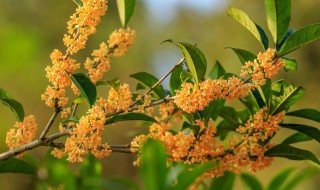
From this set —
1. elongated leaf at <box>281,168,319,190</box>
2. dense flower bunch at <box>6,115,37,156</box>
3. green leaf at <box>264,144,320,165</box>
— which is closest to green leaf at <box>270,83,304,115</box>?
green leaf at <box>264,144,320,165</box>

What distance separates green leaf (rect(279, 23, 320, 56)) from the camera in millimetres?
1574

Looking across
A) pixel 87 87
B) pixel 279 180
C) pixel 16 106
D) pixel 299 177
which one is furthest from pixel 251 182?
pixel 16 106

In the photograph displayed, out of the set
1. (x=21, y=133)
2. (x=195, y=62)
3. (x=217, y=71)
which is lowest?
(x=21, y=133)

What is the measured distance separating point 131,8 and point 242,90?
1.81ft

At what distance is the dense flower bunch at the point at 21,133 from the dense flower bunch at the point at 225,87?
56cm

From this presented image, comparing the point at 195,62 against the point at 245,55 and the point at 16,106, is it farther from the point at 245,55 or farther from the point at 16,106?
the point at 16,106

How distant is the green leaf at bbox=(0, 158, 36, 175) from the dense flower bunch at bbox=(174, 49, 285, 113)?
569 mm

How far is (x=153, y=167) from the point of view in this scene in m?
0.79

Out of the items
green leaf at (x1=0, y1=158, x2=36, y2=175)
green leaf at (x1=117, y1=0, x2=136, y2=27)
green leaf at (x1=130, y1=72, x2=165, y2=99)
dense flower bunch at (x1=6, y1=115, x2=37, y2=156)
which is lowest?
green leaf at (x1=0, y1=158, x2=36, y2=175)

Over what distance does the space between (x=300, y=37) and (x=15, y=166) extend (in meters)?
1.04

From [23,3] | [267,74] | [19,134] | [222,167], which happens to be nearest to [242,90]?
[267,74]

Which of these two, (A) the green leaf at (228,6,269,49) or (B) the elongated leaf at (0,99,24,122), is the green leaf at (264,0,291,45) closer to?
(A) the green leaf at (228,6,269,49)

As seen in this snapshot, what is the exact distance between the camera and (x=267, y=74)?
1521 mm

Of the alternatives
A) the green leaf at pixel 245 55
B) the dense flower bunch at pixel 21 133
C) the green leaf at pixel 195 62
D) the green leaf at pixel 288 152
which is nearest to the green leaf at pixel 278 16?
the green leaf at pixel 245 55
